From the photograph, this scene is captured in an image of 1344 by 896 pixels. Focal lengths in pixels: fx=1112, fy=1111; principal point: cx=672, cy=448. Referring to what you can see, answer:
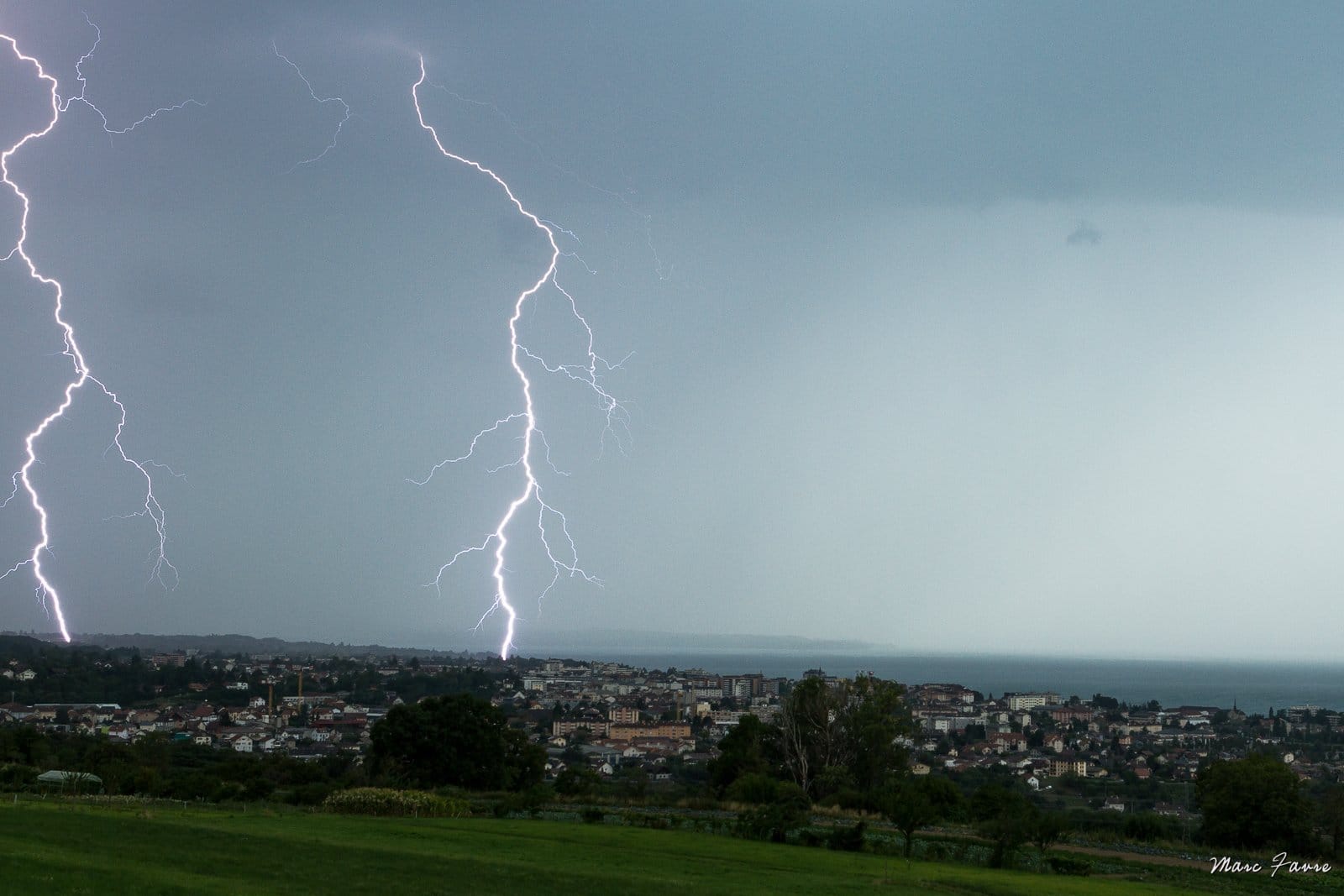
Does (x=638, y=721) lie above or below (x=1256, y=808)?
below

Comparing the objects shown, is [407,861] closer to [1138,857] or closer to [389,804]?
[389,804]

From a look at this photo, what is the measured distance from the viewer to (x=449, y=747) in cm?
3219

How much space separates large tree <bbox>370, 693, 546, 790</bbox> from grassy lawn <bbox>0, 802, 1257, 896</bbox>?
10.8m

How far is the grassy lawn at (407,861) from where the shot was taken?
11.7 m

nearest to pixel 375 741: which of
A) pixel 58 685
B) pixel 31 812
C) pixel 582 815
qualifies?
pixel 582 815

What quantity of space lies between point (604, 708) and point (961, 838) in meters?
53.3

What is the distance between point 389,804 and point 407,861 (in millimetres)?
9443

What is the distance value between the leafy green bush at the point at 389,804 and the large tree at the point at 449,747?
734 centimetres

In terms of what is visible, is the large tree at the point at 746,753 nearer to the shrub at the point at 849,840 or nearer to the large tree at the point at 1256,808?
the shrub at the point at 849,840

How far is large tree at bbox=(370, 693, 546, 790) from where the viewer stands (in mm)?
→ 31875

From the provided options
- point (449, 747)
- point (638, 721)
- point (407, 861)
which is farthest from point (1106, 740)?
point (407, 861)

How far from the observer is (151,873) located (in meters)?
11.5

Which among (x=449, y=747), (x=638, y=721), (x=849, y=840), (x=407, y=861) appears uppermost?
(x=407, y=861)

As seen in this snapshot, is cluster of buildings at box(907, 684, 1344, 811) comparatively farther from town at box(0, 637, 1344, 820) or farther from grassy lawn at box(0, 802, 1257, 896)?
grassy lawn at box(0, 802, 1257, 896)
